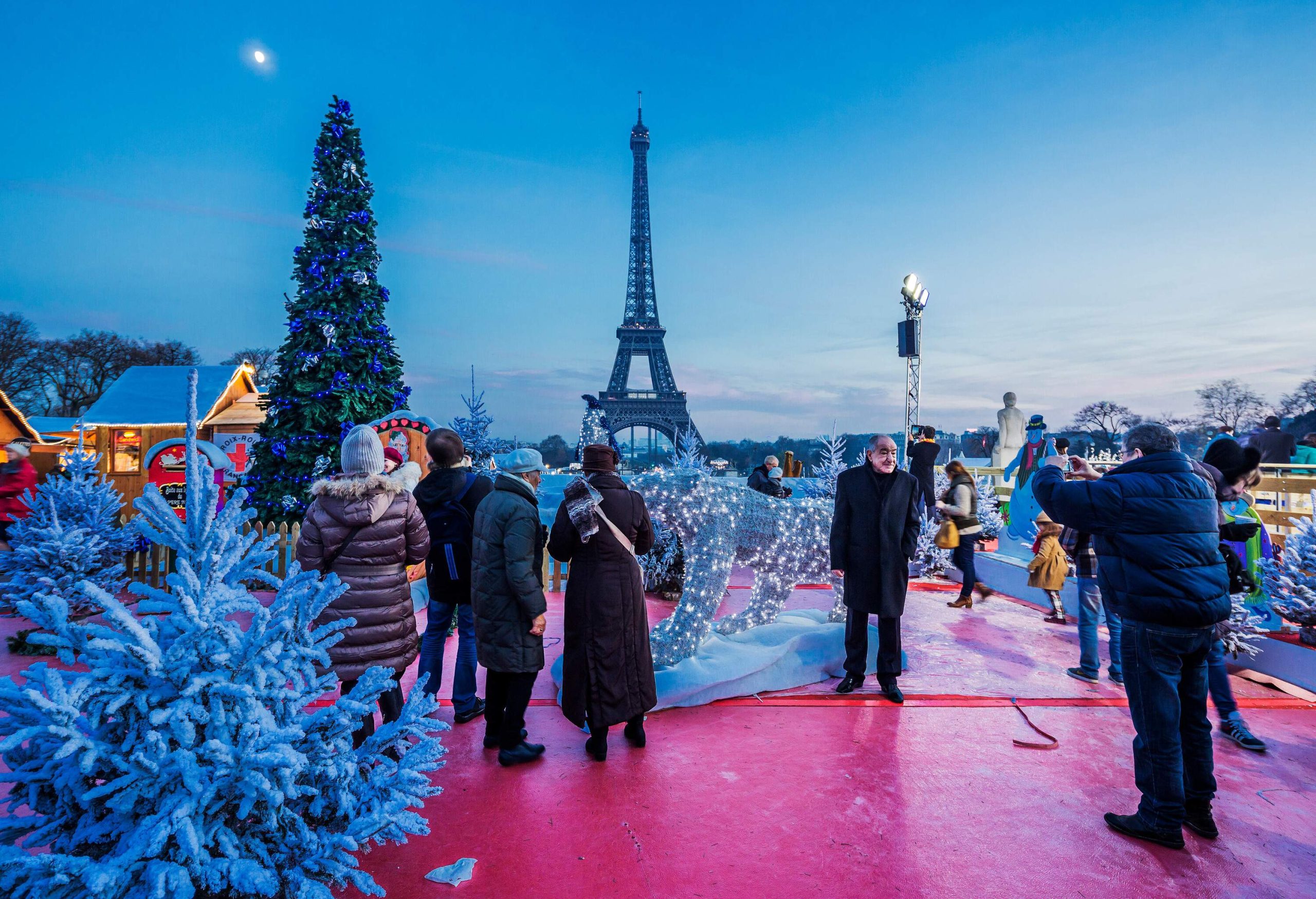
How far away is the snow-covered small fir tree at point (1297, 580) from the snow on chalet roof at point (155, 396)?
17.4 m

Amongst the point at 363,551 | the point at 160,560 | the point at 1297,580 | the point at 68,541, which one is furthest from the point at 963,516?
the point at 160,560

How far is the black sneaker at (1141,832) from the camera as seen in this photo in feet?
8.97

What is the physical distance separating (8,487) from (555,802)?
7614 millimetres

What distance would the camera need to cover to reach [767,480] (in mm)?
8203

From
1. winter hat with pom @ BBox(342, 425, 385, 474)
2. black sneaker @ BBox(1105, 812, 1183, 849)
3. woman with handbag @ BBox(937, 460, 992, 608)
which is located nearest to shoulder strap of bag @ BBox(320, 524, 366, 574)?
winter hat with pom @ BBox(342, 425, 385, 474)

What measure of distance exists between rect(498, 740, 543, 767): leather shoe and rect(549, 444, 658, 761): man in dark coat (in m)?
0.27

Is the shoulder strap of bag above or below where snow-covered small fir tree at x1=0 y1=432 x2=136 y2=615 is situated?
above

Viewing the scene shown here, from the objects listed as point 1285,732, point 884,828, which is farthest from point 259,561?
point 1285,732

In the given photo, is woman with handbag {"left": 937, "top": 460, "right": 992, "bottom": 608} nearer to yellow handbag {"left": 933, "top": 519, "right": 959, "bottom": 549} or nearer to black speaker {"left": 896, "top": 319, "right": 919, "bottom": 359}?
yellow handbag {"left": 933, "top": 519, "right": 959, "bottom": 549}

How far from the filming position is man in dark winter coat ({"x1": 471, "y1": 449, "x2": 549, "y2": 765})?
3.32m

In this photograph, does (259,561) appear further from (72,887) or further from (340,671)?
(340,671)

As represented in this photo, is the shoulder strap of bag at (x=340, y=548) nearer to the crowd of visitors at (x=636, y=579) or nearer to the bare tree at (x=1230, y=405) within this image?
the crowd of visitors at (x=636, y=579)

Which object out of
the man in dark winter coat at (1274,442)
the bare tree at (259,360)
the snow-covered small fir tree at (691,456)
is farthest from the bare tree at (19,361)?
the man in dark winter coat at (1274,442)

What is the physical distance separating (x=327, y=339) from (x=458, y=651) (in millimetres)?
6689
